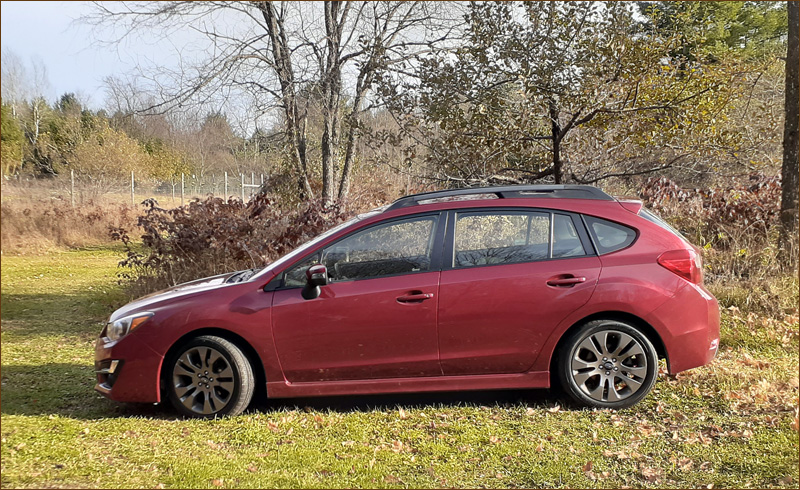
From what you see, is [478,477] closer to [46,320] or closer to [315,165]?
[46,320]

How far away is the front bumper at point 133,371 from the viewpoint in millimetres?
4578

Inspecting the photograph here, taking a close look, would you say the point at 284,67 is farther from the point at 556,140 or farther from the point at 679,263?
the point at 679,263

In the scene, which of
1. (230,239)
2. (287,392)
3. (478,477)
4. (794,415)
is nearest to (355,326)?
(287,392)

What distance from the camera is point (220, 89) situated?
1170 centimetres

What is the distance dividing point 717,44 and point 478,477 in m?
17.9

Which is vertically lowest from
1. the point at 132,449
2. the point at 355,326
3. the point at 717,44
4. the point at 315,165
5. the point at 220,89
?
the point at 132,449

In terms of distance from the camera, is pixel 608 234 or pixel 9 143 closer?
pixel 608 234

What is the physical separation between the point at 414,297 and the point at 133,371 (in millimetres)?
2158

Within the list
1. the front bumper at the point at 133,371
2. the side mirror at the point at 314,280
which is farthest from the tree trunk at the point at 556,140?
the front bumper at the point at 133,371

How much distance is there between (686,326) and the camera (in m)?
4.63

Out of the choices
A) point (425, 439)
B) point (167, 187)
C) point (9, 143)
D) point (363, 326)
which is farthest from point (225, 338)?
point (167, 187)

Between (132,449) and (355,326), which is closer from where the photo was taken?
(132,449)

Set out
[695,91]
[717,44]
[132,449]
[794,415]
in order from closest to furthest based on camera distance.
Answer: [132,449], [794,415], [695,91], [717,44]

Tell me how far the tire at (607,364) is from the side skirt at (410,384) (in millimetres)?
221
